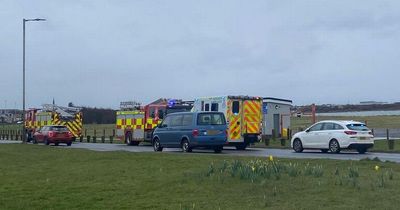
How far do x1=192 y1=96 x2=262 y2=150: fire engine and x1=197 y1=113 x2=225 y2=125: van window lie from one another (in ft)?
9.00

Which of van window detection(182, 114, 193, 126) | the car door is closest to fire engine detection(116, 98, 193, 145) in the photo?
van window detection(182, 114, 193, 126)

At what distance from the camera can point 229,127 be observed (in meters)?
32.0

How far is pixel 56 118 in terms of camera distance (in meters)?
51.8

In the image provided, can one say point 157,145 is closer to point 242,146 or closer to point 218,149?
point 218,149

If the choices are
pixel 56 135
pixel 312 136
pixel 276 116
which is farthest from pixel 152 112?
pixel 312 136

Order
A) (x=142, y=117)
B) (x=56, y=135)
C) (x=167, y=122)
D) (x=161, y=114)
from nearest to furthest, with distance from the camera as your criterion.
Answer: (x=167, y=122) → (x=161, y=114) → (x=142, y=117) → (x=56, y=135)

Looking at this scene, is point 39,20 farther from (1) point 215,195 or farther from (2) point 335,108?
(2) point 335,108

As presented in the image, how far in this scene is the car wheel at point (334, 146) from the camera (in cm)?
2744

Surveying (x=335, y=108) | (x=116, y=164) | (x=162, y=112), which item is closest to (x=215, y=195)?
(x=116, y=164)

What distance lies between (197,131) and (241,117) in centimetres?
465

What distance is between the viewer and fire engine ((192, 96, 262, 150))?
3238cm

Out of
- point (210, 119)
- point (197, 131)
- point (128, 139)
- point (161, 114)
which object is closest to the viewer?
point (197, 131)

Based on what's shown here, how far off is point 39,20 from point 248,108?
16392 millimetres

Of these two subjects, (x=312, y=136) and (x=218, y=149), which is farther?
(x=218, y=149)
